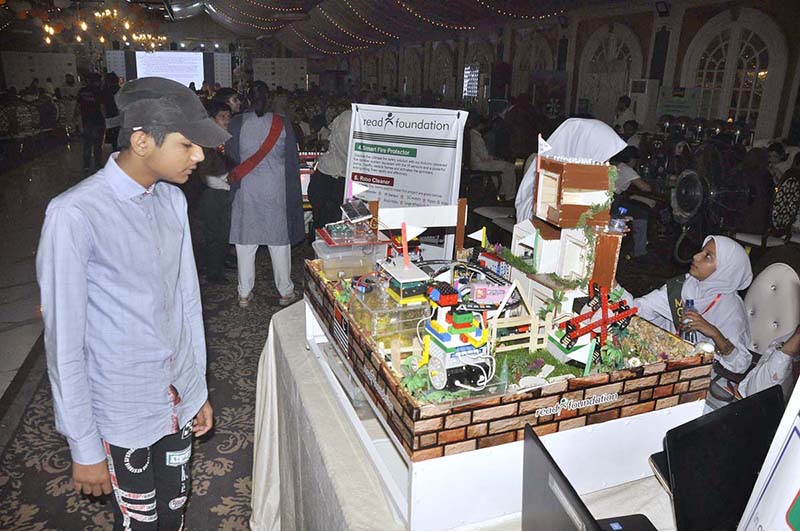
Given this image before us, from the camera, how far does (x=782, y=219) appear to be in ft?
16.0

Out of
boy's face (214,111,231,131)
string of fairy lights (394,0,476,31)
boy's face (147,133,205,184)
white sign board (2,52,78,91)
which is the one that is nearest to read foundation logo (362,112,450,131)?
boy's face (214,111,231,131)

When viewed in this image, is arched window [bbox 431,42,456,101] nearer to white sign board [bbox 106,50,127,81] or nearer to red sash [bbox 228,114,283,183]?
white sign board [bbox 106,50,127,81]

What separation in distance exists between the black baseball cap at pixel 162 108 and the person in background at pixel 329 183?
141 inches

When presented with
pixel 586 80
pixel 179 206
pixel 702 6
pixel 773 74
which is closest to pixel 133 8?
pixel 586 80

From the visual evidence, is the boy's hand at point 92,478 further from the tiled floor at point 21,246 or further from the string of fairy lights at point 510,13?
the string of fairy lights at point 510,13

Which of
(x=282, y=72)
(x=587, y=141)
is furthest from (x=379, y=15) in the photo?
(x=587, y=141)

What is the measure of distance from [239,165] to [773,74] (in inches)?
311

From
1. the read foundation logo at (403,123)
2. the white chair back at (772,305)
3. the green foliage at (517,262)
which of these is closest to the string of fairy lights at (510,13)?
the read foundation logo at (403,123)

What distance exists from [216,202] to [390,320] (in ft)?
12.6

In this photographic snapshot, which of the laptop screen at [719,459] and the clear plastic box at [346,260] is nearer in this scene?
the laptop screen at [719,459]

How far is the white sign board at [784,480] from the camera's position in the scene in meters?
0.73

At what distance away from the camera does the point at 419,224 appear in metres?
1.84

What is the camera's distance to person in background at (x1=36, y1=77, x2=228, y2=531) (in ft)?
4.00

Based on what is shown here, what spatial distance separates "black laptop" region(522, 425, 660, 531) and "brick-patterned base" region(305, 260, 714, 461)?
0.20 metres
